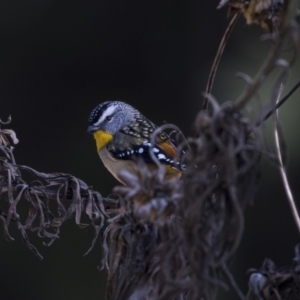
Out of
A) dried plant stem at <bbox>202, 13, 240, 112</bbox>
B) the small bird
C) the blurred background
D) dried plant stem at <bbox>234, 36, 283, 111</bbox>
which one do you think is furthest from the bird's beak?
dried plant stem at <bbox>234, 36, 283, 111</bbox>

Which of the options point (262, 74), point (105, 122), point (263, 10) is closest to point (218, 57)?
point (263, 10)

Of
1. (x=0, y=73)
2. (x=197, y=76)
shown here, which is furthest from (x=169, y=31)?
(x=0, y=73)

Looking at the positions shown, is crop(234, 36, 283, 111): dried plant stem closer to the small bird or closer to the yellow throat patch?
the small bird

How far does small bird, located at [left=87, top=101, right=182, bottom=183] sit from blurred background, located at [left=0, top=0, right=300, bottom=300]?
2.53m

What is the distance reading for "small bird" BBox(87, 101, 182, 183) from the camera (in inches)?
166

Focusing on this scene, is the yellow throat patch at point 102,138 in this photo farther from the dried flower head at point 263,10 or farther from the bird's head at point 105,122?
the dried flower head at point 263,10

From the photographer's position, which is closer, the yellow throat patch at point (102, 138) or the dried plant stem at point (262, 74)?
the dried plant stem at point (262, 74)

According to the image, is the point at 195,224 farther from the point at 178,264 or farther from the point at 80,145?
the point at 80,145

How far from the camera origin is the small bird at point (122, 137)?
4227 mm

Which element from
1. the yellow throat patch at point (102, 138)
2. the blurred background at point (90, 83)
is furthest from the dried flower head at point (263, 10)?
the blurred background at point (90, 83)

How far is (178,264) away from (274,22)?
66 centimetres

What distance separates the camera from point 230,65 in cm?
722

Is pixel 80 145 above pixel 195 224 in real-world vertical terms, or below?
below

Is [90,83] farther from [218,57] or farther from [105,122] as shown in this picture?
[218,57]
